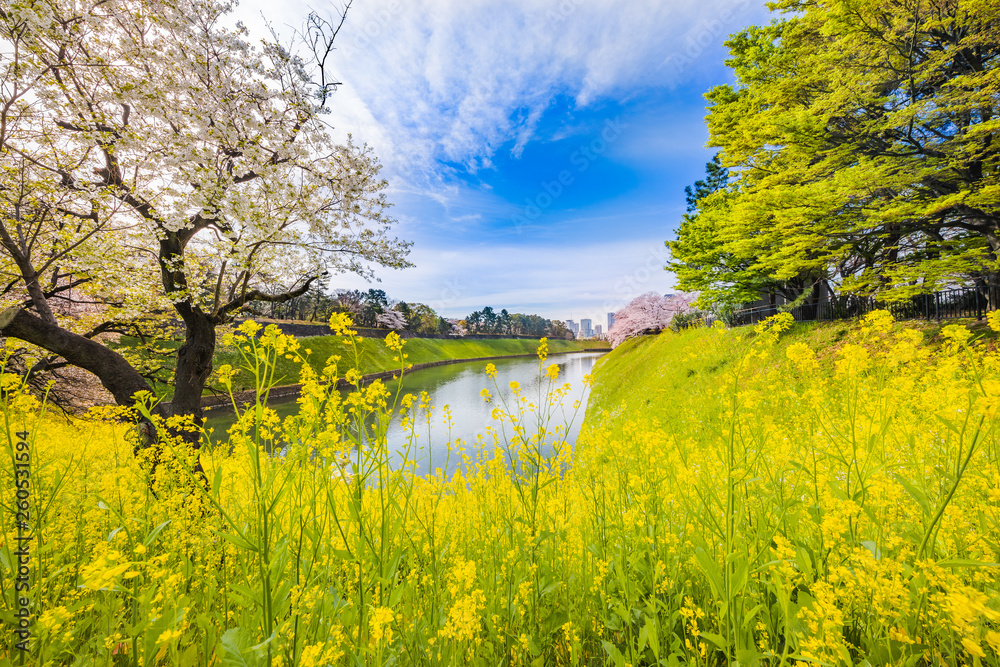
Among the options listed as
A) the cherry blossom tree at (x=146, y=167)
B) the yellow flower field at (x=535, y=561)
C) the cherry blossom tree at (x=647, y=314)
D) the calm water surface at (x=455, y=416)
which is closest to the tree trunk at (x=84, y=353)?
the cherry blossom tree at (x=146, y=167)

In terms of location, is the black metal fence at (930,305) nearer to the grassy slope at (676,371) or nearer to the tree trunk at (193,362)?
the grassy slope at (676,371)

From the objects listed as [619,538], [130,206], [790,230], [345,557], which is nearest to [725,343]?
[619,538]

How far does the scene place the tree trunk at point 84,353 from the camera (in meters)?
4.21

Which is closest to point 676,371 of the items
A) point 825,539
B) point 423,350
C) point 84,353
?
point 825,539

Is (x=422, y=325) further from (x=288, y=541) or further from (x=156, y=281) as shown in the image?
(x=288, y=541)

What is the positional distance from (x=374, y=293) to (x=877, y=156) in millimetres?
61028

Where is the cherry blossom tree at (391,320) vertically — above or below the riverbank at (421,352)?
above

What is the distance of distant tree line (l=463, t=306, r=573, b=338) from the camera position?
88.2 m

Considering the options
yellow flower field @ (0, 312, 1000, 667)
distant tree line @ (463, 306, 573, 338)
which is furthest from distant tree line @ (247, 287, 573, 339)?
yellow flower field @ (0, 312, 1000, 667)

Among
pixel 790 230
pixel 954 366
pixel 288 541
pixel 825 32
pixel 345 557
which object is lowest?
pixel 345 557

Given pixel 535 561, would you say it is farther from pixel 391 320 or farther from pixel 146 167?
pixel 391 320

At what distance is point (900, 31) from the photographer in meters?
8.39

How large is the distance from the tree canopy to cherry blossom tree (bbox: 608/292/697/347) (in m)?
20.3

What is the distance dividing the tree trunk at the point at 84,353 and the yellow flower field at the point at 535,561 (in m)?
1.79
